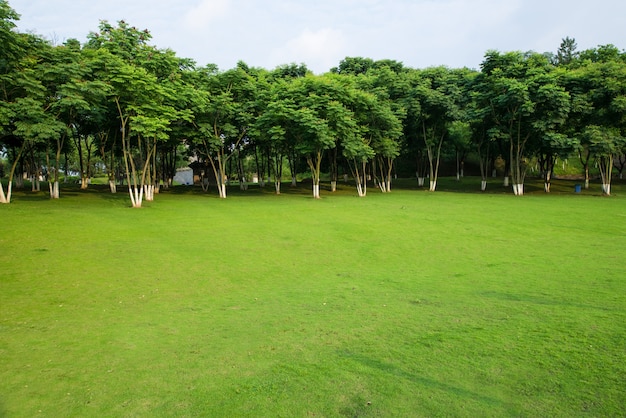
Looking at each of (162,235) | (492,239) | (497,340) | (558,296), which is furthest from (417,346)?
(162,235)

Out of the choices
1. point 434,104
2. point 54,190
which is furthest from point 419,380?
point 434,104

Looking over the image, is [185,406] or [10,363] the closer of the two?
[185,406]

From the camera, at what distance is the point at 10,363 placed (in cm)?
512

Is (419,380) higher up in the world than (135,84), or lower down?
lower down

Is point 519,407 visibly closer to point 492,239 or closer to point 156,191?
point 492,239

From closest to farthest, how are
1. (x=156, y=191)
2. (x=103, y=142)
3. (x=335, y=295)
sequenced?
(x=335, y=295), (x=103, y=142), (x=156, y=191)

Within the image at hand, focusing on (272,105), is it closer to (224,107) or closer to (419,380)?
(224,107)

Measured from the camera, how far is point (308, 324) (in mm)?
6617

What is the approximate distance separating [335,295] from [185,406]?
4523 millimetres

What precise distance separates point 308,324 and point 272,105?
70.8 ft

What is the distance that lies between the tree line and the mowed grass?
8.30 metres

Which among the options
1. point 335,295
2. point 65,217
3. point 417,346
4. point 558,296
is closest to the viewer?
point 417,346

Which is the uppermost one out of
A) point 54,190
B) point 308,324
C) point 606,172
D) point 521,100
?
point 521,100

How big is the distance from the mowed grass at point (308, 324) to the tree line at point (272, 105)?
327 inches
